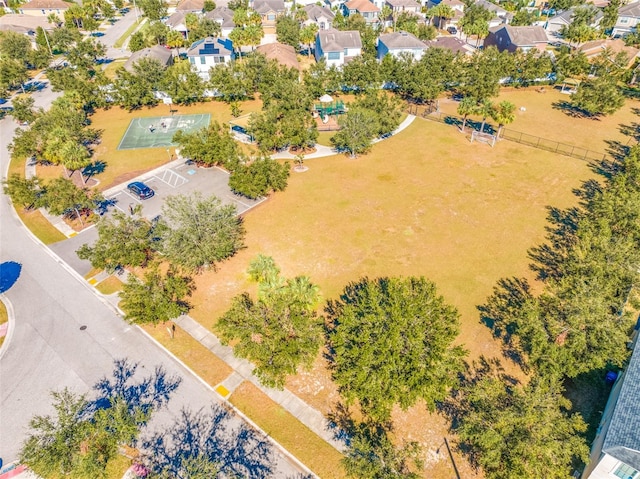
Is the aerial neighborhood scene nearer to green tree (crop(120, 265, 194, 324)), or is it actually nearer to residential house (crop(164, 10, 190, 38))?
green tree (crop(120, 265, 194, 324))

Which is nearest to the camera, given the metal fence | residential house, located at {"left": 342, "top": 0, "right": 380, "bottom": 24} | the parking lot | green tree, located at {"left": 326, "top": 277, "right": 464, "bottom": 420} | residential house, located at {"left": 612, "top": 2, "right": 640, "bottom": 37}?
green tree, located at {"left": 326, "top": 277, "right": 464, "bottom": 420}

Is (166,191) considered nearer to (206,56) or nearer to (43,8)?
(206,56)

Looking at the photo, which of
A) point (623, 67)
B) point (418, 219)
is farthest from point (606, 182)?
point (623, 67)

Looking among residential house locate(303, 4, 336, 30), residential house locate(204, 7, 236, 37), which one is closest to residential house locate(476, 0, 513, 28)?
residential house locate(303, 4, 336, 30)

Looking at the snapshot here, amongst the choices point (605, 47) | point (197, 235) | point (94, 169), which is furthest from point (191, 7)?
point (197, 235)

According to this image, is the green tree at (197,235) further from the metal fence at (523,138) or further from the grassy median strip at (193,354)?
the metal fence at (523,138)

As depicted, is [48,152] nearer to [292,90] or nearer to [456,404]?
[292,90]

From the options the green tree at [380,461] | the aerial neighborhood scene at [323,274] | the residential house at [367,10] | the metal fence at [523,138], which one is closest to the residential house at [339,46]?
the aerial neighborhood scene at [323,274]
